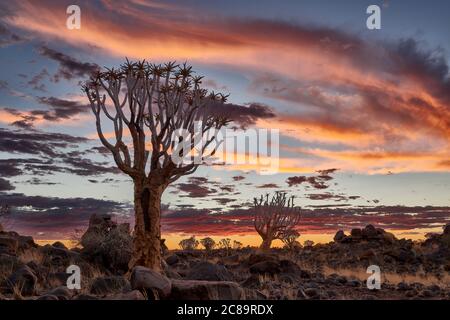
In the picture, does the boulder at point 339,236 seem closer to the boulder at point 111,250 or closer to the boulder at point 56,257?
the boulder at point 111,250

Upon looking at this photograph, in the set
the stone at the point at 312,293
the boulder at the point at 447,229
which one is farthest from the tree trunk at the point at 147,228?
the boulder at the point at 447,229

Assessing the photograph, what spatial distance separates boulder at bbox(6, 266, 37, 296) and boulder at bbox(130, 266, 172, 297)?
11.5 feet

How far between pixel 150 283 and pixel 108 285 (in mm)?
2887

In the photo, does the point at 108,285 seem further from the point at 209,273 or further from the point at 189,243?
the point at 189,243

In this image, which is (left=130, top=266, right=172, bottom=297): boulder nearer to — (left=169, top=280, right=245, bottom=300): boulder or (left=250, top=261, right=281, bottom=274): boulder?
(left=169, top=280, right=245, bottom=300): boulder

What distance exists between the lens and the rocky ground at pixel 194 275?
9.56 meters

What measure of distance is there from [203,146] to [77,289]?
19.2ft

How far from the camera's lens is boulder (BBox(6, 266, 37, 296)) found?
38.3 feet

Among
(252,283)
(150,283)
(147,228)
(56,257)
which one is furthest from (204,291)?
(56,257)

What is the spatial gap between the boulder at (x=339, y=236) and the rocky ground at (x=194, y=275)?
4364mm
